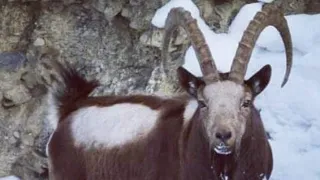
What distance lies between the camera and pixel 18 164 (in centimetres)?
1067

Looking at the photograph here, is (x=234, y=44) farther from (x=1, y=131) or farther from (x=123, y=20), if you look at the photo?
(x=1, y=131)

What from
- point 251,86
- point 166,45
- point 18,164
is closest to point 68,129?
point 166,45

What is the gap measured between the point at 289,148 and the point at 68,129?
8.96 ft

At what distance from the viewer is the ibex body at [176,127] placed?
6.16 m

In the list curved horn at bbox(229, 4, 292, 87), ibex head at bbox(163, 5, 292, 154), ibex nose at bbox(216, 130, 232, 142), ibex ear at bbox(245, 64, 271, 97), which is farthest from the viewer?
ibex ear at bbox(245, 64, 271, 97)

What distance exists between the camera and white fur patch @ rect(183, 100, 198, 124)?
672 centimetres

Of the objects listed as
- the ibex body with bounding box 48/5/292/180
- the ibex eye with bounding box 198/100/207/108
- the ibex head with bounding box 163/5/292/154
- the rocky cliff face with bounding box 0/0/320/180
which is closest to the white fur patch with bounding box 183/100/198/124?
the ibex body with bounding box 48/5/292/180

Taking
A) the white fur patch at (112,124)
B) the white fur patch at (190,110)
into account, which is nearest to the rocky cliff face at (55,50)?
the white fur patch at (112,124)

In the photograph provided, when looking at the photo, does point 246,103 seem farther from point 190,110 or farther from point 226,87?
point 190,110

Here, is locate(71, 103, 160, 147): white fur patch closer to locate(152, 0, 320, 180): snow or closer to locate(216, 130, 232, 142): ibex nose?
locate(216, 130, 232, 142): ibex nose

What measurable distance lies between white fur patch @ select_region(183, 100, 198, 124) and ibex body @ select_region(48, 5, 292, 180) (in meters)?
0.01

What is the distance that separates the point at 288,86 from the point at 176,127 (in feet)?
10.5

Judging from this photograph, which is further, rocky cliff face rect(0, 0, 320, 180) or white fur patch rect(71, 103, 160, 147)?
rocky cliff face rect(0, 0, 320, 180)

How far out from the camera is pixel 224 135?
228 inches
